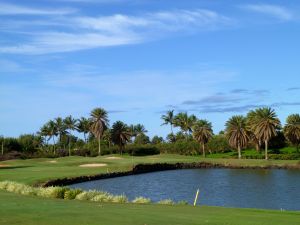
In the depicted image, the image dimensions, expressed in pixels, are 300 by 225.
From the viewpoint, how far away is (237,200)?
1964 inches

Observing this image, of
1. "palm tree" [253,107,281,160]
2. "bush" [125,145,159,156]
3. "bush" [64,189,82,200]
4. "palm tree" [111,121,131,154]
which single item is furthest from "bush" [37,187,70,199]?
"bush" [125,145,159,156]

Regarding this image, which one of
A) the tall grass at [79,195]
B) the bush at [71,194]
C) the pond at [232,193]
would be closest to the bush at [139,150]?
the pond at [232,193]

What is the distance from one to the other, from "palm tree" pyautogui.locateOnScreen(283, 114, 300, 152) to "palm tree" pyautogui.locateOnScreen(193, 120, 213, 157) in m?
22.3

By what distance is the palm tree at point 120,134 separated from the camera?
149875mm

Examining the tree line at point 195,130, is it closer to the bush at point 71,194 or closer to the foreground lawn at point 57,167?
the foreground lawn at point 57,167

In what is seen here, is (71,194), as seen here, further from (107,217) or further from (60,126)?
(60,126)

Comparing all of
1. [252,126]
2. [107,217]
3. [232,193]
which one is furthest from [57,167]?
[107,217]

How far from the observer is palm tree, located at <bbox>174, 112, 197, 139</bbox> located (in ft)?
556

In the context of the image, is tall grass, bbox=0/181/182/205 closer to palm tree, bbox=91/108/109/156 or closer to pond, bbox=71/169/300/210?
pond, bbox=71/169/300/210

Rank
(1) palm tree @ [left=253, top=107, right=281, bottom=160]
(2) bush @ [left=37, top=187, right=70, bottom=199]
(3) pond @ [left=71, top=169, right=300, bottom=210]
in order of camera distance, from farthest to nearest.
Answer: (1) palm tree @ [left=253, top=107, right=281, bottom=160]
(3) pond @ [left=71, top=169, right=300, bottom=210]
(2) bush @ [left=37, top=187, right=70, bottom=199]

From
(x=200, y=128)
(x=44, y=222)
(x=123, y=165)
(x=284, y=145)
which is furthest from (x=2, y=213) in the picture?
(x=284, y=145)

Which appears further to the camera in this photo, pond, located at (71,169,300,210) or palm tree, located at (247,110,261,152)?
palm tree, located at (247,110,261,152)

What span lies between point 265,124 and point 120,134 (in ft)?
155

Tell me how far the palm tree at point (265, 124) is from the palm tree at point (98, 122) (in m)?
47.0
